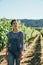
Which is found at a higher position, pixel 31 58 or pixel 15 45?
pixel 15 45

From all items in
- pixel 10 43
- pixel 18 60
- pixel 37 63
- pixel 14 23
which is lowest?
pixel 37 63

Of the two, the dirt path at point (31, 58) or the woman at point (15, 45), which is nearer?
the woman at point (15, 45)

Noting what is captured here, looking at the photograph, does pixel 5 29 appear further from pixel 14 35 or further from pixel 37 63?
pixel 14 35

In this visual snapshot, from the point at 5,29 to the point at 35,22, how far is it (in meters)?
69.8

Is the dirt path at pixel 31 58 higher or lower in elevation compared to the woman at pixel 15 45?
lower

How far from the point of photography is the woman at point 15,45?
6691mm

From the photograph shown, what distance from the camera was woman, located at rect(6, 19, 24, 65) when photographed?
6.69m

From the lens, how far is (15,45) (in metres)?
6.74

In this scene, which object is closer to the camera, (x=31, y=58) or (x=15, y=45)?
(x=15, y=45)

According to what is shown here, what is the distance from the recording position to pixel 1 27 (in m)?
20.2

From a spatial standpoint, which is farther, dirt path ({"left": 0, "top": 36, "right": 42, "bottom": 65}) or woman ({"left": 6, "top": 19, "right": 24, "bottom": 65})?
dirt path ({"left": 0, "top": 36, "right": 42, "bottom": 65})

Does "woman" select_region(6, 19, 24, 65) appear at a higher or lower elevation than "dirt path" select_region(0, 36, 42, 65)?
higher

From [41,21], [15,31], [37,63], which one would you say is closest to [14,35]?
[15,31]

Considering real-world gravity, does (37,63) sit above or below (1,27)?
below
